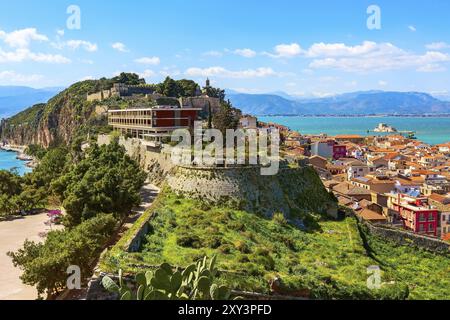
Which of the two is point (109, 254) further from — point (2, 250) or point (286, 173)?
point (286, 173)

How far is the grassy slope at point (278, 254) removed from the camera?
20.1 m

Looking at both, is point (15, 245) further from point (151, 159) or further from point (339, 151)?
point (339, 151)

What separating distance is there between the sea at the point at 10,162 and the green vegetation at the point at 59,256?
82119 mm

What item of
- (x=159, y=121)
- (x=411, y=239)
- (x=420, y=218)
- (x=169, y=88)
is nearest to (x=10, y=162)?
(x=169, y=88)

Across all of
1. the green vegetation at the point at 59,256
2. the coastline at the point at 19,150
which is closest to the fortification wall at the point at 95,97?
the coastline at the point at 19,150

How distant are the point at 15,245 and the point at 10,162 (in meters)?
98.9

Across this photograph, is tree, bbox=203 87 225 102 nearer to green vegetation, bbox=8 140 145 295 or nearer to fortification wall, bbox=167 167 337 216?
green vegetation, bbox=8 140 145 295

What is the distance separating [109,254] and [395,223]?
1273 inches

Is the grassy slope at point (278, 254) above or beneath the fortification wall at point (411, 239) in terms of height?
above

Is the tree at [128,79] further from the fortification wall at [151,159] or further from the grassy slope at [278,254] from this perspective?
the grassy slope at [278,254]

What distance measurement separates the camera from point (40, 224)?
1489 inches

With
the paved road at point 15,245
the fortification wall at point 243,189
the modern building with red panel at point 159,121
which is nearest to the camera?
the paved road at point 15,245

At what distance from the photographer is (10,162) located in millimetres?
120375

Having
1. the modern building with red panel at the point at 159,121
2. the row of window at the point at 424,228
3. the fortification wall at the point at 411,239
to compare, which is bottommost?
the row of window at the point at 424,228
